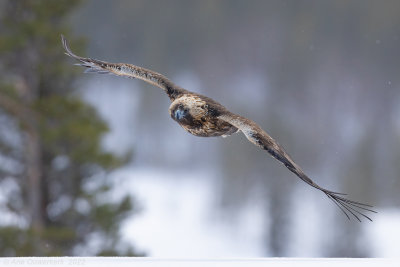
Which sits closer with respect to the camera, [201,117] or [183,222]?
[201,117]

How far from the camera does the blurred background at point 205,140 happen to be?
3695 millimetres

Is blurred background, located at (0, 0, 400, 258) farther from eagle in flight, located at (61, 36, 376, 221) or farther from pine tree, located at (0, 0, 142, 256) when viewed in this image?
eagle in flight, located at (61, 36, 376, 221)

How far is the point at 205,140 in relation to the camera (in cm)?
439

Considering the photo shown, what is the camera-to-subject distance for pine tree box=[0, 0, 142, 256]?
3590 millimetres

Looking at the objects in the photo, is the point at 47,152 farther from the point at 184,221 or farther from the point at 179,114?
the point at 179,114

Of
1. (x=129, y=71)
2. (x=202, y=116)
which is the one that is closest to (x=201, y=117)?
(x=202, y=116)

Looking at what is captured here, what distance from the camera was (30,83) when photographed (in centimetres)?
370

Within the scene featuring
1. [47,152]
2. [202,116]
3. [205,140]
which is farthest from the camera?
[205,140]

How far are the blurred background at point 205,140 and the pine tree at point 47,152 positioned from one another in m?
0.01

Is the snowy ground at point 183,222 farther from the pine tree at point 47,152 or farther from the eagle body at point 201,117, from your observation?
the eagle body at point 201,117

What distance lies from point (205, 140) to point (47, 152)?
1.26 m

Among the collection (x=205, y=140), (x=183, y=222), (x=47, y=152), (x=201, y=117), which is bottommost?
(x=201, y=117)

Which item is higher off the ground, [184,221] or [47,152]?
[47,152]

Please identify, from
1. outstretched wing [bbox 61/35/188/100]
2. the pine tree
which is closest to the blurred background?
the pine tree
